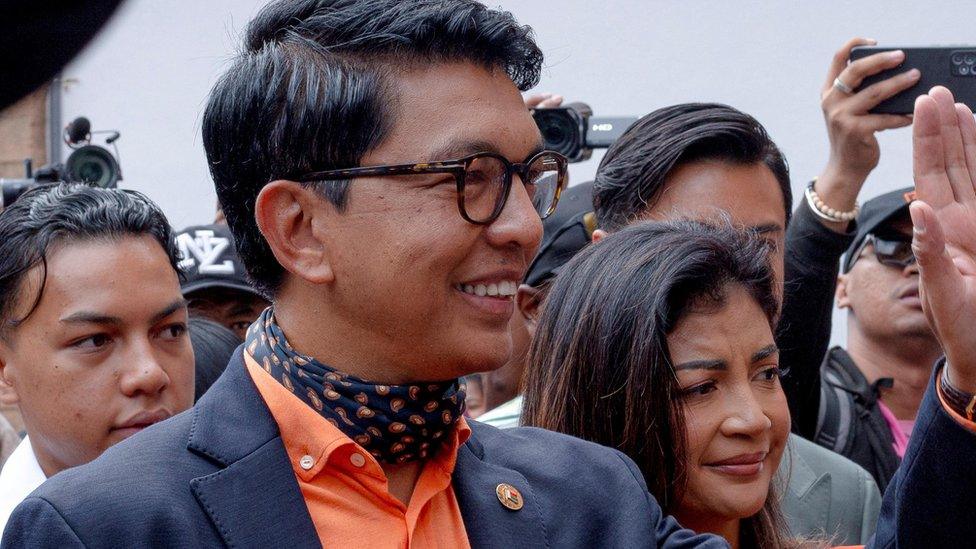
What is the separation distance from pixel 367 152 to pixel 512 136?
21 cm

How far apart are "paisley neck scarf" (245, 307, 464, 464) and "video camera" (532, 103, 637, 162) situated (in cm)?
248

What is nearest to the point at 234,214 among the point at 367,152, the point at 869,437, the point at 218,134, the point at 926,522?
the point at 218,134

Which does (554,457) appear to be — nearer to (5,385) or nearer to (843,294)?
(5,385)

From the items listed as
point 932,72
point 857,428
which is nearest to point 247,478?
point 932,72

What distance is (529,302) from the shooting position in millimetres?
3564

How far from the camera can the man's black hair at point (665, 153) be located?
10.6ft

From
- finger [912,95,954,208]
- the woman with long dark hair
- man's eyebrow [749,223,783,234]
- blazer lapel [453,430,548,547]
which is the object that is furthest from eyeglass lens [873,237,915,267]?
blazer lapel [453,430,548,547]

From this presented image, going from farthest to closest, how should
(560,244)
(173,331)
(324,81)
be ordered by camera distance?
(560,244), (173,331), (324,81)

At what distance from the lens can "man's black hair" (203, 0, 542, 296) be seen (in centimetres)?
175

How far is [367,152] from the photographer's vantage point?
175 cm

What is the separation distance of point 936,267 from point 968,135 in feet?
0.80

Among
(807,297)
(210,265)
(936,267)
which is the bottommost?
(210,265)

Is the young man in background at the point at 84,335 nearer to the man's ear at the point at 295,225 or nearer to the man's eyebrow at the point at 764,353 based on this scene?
the man's ear at the point at 295,225

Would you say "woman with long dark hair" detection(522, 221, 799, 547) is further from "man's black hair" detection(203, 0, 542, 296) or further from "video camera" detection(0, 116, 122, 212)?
"video camera" detection(0, 116, 122, 212)
